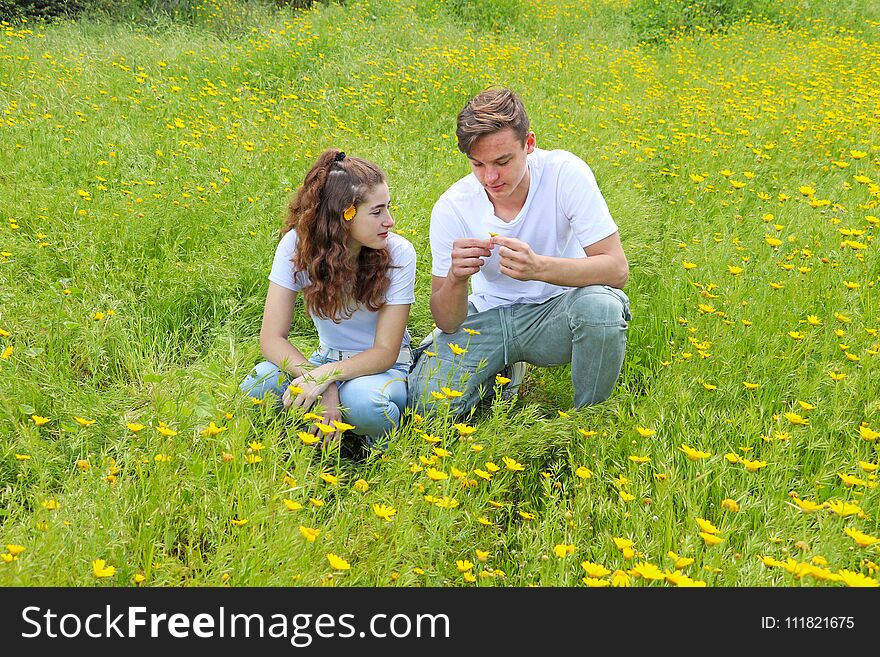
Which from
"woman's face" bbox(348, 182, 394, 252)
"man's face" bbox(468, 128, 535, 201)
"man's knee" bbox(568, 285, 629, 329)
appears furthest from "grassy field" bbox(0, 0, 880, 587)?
"man's face" bbox(468, 128, 535, 201)

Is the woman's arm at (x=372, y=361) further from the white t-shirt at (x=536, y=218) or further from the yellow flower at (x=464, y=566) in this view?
the yellow flower at (x=464, y=566)

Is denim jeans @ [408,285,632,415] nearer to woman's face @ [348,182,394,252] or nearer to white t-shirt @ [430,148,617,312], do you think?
white t-shirt @ [430,148,617,312]

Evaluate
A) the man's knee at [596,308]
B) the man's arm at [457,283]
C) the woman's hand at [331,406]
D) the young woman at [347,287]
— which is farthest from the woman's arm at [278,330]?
the man's knee at [596,308]

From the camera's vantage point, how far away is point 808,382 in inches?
111

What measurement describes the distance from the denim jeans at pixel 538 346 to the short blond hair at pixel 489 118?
614 millimetres

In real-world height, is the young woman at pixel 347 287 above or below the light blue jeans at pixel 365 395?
above

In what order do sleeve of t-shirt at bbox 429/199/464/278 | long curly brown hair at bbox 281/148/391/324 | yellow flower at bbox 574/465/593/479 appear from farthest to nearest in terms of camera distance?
sleeve of t-shirt at bbox 429/199/464/278 < long curly brown hair at bbox 281/148/391/324 < yellow flower at bbox 574/465/593/479

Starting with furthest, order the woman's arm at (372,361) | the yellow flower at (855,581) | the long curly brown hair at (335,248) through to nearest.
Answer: the long curly brown hair at (335,248), the woman's arm at (372,361), the yellow flower at (855,581)

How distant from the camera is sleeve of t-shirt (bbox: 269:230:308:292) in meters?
2.94

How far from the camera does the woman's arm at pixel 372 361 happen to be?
8.66ft

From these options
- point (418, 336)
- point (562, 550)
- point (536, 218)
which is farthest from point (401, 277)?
point (562, 550)

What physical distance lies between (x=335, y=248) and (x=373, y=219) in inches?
6.5

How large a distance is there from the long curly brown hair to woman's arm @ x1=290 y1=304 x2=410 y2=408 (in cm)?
7

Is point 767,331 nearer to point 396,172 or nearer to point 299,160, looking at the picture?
point 396,172
